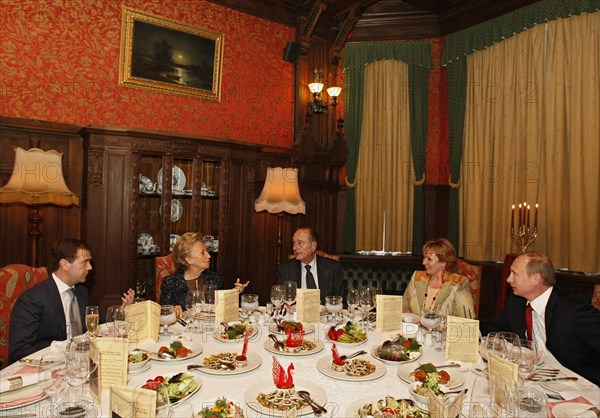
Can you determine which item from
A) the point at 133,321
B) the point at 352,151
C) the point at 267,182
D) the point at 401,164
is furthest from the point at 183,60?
the point at 133,321

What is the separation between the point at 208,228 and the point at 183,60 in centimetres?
210

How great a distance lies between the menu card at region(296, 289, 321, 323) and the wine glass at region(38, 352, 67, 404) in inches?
51.9

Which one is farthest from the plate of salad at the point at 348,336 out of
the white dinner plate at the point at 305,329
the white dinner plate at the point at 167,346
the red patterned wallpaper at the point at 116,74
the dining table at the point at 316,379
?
the red patterned wallpaper at the point at 116,74

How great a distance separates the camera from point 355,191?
6.74 metres

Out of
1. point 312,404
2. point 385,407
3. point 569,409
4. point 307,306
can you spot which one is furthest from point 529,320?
point 312,404

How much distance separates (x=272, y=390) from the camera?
1.79 meters

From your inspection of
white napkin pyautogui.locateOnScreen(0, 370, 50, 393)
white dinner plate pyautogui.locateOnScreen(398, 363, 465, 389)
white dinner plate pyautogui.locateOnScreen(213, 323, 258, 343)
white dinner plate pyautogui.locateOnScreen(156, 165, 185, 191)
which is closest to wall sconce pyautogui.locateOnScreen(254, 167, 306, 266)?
white dinner plate pyautogui.locateOnScreen(156, 165, 185, 191)

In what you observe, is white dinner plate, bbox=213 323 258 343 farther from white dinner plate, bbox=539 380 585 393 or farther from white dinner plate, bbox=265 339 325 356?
white dinner plate, bbox=539 380 585 393

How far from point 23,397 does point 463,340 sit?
193 cm

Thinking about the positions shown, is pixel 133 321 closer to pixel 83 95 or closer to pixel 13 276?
pixel 13 276

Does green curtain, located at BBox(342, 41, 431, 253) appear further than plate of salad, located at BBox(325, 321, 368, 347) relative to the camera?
Yes

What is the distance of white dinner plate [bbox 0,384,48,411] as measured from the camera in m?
1.62

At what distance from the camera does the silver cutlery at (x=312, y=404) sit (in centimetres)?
163

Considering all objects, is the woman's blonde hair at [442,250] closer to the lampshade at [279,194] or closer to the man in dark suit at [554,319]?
the man in dark suit at [554,319]
